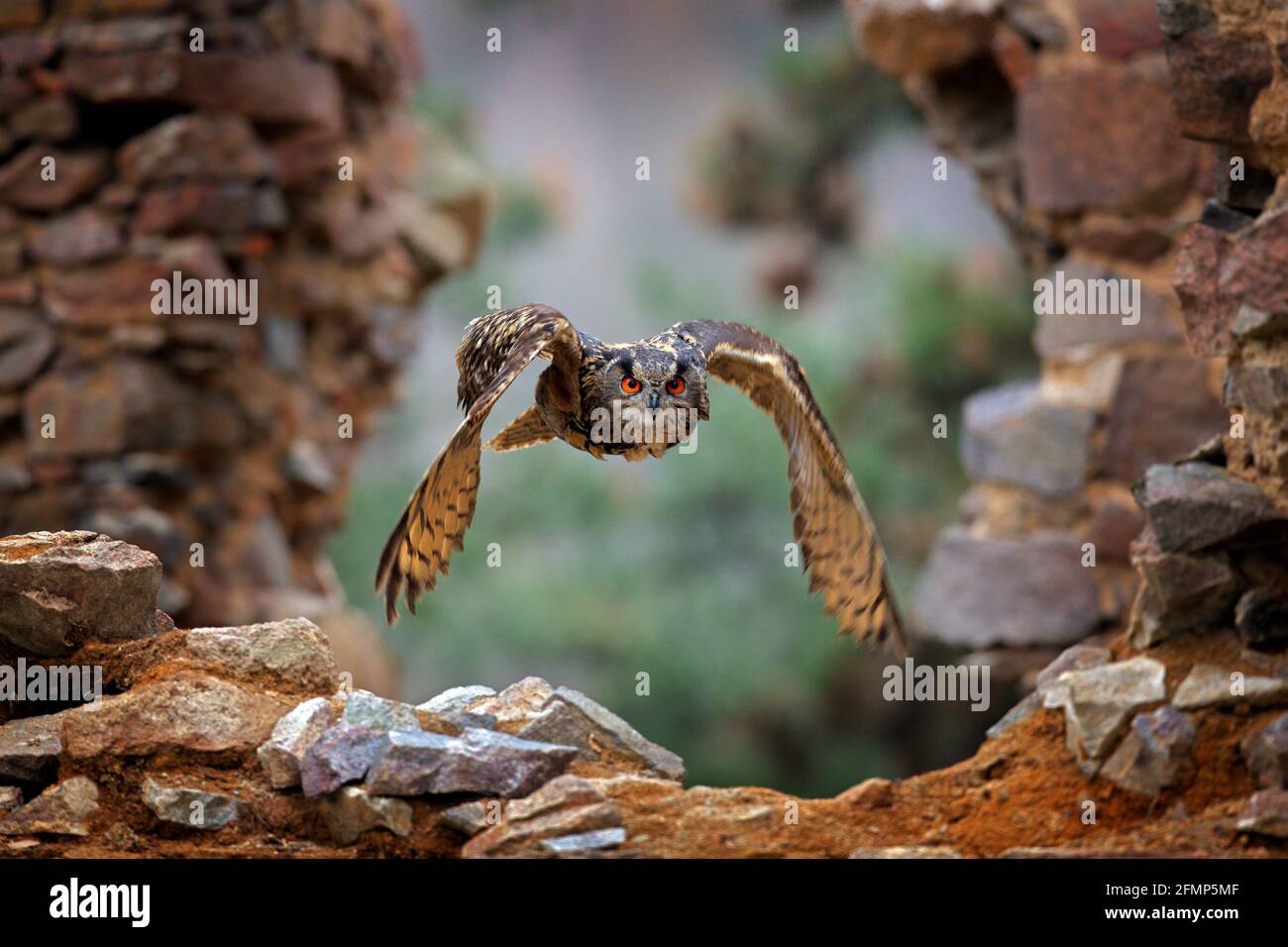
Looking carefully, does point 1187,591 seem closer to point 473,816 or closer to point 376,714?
point 473,816

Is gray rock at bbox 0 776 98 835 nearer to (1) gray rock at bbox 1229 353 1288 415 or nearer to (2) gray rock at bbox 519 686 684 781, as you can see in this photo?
(2) gray rock at bbox 519 686 684 781

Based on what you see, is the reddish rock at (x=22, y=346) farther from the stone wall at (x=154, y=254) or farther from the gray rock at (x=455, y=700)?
the gray rock at (x=455, y=700)

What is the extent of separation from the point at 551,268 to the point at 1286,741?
8570 mm

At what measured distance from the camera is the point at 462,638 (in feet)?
30.7

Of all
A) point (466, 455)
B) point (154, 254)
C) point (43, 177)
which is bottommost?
point (466, 455)

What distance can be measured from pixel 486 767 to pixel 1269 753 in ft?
3.71

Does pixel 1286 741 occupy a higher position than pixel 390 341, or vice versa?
pixel 390 341

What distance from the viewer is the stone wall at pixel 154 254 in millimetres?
4840

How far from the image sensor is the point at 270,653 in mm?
2656

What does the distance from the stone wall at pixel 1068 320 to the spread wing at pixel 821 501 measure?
155cm

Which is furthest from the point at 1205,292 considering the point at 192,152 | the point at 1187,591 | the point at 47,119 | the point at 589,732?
the point at 47,119
